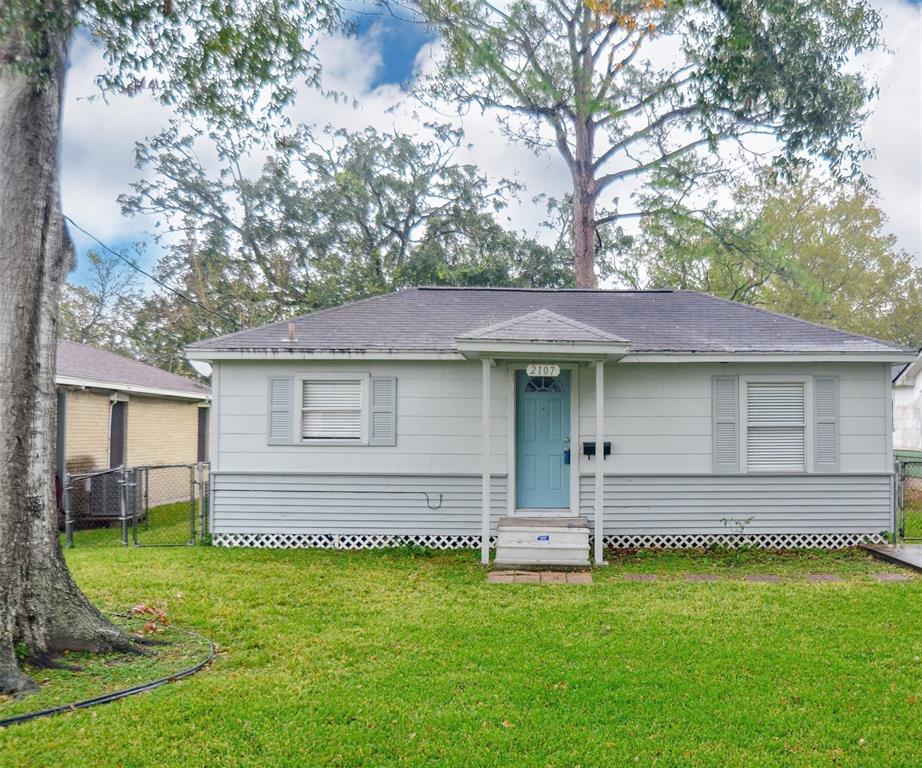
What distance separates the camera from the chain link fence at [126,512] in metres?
8.62

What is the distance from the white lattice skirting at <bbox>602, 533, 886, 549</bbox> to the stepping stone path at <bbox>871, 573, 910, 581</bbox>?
1.49 m

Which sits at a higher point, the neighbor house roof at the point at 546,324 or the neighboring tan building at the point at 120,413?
the neighbor house roof at the point at 546,324

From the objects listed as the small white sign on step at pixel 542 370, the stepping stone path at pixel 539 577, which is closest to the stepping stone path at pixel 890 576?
the stepping stone path at pixel 539 577

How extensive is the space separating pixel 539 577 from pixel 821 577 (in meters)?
3.00

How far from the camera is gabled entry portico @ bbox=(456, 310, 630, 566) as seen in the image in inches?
282

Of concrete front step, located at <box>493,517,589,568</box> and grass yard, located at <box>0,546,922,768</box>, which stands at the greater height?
concrete front step, located at <box>493,517,589,568</box>

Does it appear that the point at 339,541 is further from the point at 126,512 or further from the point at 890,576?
the point at 890,576

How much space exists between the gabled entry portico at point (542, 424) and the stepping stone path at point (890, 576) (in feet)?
9.40

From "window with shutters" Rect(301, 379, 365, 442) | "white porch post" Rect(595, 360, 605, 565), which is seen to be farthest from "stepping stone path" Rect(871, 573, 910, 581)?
"window with shutters" Rect(301, 379, 365, 442)

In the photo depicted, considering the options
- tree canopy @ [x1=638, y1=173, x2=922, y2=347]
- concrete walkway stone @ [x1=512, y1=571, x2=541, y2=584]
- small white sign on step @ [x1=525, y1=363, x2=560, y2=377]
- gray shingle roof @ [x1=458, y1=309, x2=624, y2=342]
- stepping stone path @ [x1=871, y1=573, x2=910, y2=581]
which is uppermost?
tree canopy @ [x1=638, y1=173, x2=922, y2=347]

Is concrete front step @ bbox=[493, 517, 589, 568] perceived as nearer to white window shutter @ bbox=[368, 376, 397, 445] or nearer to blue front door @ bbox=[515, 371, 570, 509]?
blue front door @ bbox=[515, 371, 570, 509]

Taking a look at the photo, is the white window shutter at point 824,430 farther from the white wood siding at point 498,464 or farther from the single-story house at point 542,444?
the white wood siding at point 498,464

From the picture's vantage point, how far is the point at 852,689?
3826 mm

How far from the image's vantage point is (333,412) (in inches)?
334
